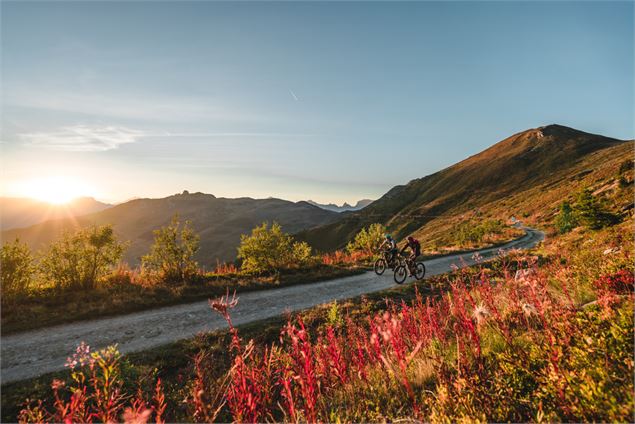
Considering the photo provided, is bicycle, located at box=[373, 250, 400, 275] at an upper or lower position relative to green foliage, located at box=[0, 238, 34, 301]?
lower

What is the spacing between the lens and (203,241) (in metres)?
184

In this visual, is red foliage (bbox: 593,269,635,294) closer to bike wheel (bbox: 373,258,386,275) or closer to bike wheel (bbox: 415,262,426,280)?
bike wheel (bbox: 415,262,426,280)

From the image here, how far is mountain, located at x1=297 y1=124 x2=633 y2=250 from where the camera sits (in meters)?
97.7

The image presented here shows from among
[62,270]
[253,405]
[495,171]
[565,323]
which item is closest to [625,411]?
[565,323]

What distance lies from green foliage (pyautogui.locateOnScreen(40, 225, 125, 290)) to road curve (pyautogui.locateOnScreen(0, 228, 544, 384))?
8.93ft

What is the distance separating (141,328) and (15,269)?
205 inches

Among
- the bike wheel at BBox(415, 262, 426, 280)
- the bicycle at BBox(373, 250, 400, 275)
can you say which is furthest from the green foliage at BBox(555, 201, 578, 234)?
the bicycle at BBox(373, 250, 400, 275)

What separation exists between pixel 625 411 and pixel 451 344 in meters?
2.68

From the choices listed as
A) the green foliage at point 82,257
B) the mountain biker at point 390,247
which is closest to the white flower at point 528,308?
the mountain biker at point 390,247

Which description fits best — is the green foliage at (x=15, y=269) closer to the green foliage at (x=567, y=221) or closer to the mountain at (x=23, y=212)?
the green foliage at (x=567, y=221)

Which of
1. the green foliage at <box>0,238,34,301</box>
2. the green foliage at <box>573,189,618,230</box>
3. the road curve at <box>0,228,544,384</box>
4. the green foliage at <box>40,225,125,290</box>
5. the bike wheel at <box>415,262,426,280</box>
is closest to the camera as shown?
the road curve at <box>0,228,544,384</box>

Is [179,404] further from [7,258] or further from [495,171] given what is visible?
[495,171]

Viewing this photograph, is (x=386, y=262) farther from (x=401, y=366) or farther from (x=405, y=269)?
(x=401, y=366)

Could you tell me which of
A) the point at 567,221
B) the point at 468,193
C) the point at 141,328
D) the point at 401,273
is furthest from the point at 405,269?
the point at 468,193
